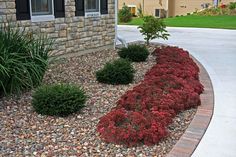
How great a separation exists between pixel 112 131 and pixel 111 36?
21.5 ft

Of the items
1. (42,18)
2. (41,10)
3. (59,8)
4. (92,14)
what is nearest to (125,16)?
(92,14)

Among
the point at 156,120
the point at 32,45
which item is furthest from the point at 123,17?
the point at 156,120

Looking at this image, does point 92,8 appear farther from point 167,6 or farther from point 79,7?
point 167,6

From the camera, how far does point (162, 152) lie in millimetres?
3574

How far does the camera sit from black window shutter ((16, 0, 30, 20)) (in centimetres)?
686

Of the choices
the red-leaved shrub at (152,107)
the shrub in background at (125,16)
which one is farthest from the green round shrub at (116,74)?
the shrub in background at (125,16)

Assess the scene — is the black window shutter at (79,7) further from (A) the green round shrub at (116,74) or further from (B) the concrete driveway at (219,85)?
(B) the concrete driveway at (219,85)

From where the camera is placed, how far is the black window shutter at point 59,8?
7828 mm

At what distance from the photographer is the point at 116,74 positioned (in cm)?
599

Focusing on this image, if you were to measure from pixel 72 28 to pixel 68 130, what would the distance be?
4.69 m

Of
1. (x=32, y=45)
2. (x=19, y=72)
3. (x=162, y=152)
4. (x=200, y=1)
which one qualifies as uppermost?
(x=200, y=1)

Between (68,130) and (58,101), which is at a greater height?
(58,101)

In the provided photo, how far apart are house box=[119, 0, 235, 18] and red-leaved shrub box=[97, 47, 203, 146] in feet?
96.5

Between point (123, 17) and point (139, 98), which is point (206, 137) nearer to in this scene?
point (139, 98)
